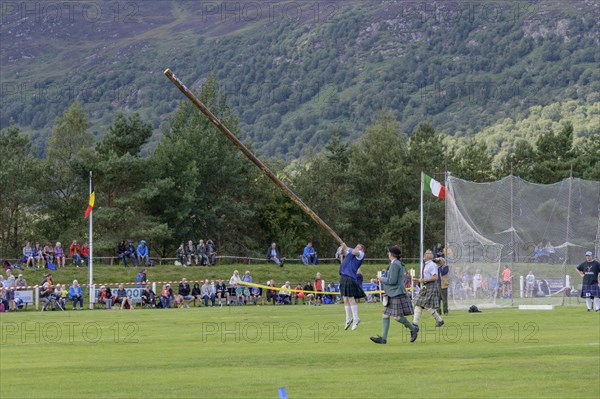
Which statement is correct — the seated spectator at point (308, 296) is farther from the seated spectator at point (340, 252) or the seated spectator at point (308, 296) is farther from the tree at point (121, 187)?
the tree at point (121, 187)

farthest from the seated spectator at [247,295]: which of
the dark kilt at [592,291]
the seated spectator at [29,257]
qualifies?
the dark kilt at [592,291]

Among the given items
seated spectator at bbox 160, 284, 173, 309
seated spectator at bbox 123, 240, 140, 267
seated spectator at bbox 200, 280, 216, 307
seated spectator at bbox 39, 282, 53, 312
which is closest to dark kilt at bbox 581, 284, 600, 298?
seated spectator at bbox 200, 280, 216, 307

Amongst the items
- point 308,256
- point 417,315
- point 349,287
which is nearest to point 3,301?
point 349,287

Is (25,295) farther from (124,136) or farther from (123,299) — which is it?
(124,136)

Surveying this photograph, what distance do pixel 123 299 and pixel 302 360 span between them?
23.8 metres

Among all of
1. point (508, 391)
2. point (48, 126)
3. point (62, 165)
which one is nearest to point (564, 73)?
point (48, 126)

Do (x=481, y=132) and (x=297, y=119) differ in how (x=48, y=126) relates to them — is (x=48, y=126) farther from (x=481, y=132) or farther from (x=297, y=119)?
(x=481, y=132)

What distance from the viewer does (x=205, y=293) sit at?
40938mm

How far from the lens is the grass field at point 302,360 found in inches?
502

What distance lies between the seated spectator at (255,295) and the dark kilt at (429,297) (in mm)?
20291

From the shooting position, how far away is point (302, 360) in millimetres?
16000

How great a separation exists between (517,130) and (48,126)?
252ft

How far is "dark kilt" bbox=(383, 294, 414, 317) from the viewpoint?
746 inches

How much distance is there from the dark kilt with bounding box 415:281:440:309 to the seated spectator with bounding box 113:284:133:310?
1859 cm
